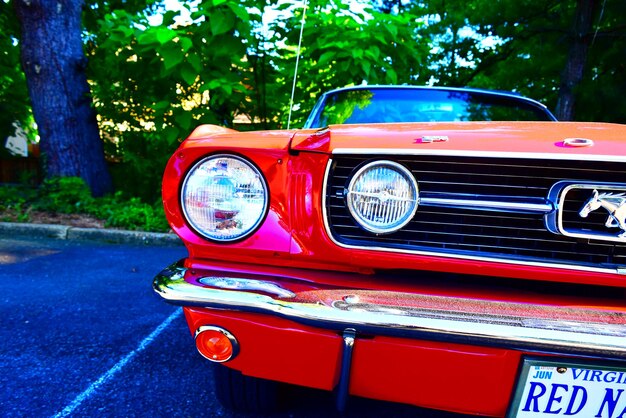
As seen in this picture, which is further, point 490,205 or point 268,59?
point 268,59

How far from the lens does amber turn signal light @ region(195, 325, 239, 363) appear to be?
1.30m

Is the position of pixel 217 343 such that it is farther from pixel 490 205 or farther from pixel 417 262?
pixel 490 205

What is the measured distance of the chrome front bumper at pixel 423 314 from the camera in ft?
3.54

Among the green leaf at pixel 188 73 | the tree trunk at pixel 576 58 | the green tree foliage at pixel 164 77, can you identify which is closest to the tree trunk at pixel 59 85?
the green tree foliage at pixel 164 77

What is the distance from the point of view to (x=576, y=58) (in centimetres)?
595

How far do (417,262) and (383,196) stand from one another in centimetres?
24

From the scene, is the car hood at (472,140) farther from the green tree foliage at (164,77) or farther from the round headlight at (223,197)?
the green tree foliage at (164,77)

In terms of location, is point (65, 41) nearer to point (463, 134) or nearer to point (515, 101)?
point (515, 101)

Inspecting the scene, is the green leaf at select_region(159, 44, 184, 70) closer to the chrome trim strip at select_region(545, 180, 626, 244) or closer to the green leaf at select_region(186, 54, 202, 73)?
the green leaf at select_region(186, 54, 202, 73)

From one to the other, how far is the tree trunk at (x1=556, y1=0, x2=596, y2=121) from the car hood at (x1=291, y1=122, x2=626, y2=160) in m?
5.49

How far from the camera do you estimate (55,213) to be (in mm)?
5273

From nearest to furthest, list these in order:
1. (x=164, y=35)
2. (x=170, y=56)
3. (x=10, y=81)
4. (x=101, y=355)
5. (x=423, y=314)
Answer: (x=423, y=314), (x=101, y=355), (x=164, y=35), (x=170, y=56), (x=10, y=81)

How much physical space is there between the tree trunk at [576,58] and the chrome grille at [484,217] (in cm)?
568

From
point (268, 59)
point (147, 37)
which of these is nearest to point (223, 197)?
point (147, 37)
